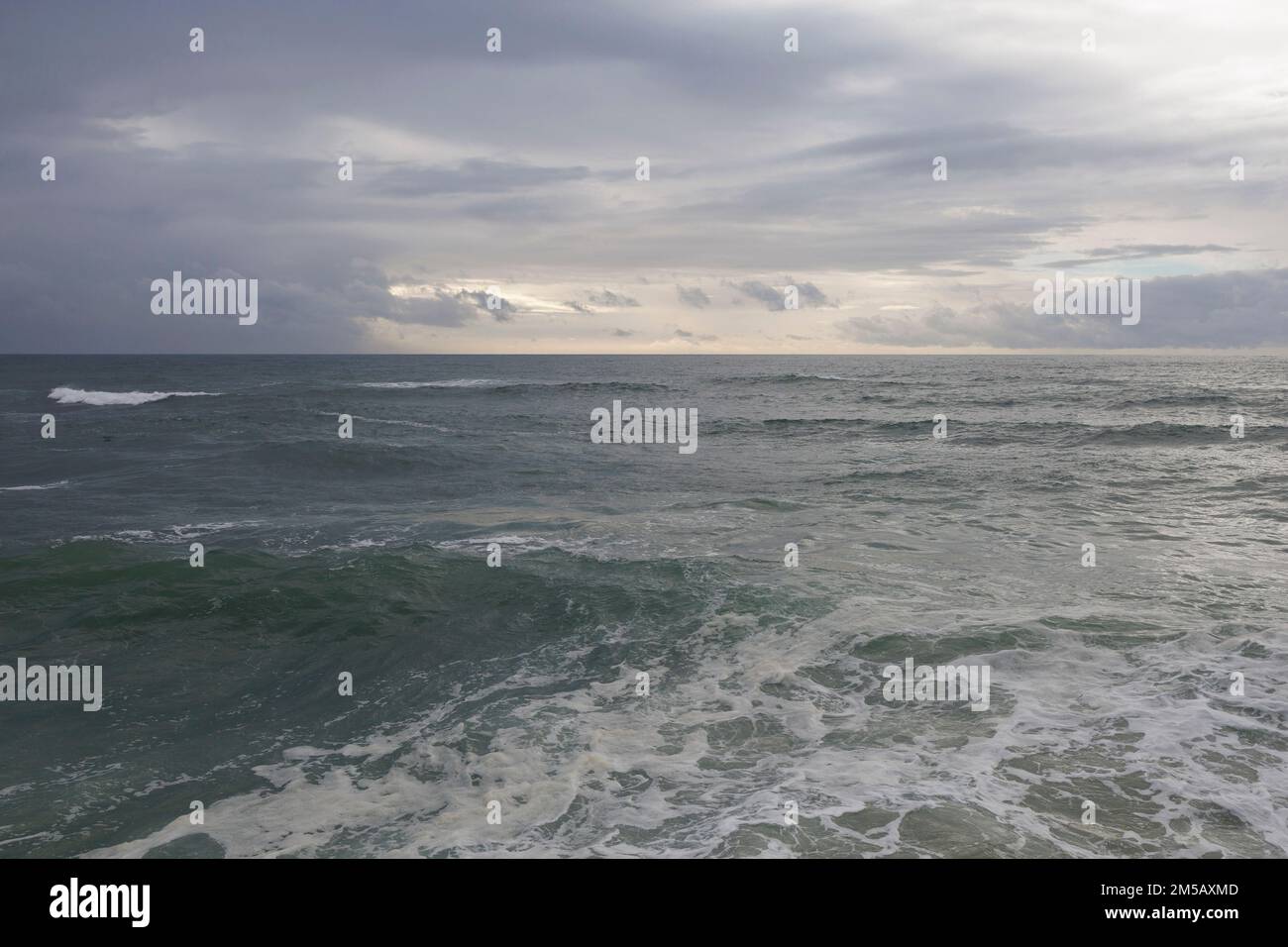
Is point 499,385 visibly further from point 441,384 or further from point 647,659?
point 647,659

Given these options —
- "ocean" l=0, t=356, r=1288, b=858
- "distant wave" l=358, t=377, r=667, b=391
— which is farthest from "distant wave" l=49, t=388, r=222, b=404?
"ocean" l=0, t=356, r=1288, b=858

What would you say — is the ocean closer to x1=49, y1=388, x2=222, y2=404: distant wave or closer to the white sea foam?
x1=49, y1=388, x2=222, y2=404: distant wave

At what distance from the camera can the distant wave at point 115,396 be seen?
53656mm

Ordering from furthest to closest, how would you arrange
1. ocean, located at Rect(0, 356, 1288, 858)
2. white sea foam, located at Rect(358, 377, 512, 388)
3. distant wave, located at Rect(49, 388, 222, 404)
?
white sea foam, located at Rect(358, 377, 512, 388) → distant wave, located at Rect(49, 388, 222, 404) → ocean, located at Rect(0, 356, 1288, 858)

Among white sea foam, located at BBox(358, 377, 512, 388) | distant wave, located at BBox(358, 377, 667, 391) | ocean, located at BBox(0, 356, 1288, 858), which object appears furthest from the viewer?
white sea foam, located at BBox(358, 377, 512, 388)

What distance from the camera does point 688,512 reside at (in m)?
18.6

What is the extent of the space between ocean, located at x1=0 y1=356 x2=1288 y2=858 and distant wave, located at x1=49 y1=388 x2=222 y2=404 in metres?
33.9

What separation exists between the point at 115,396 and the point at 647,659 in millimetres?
59476

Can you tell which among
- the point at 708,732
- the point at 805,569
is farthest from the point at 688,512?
the point at 708,732

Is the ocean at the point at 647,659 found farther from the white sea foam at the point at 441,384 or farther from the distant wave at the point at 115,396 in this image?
the white sea foam at the point at 441,384

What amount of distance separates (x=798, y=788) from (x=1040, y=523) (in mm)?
12371

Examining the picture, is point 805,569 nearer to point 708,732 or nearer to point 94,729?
point 708,732

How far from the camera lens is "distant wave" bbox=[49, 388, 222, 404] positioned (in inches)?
2112

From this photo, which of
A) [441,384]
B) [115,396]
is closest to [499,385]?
[441,384]
